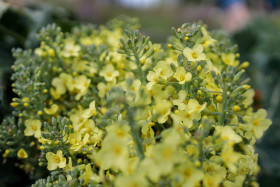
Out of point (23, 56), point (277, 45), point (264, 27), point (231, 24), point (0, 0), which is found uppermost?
point (231, 24)

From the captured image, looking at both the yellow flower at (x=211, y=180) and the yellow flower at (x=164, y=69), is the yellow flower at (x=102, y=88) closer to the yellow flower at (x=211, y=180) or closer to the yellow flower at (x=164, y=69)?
the yellow flower at (x=164, y=69)

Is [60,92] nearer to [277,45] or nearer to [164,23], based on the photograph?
[277,45]

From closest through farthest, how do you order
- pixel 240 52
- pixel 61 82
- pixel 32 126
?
pixel 32 126, pixel 61 82, pixel 240 52

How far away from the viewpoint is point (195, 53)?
800mm

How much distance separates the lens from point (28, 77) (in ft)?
3.02

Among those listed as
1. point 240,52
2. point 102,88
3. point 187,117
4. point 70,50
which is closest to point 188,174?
point 187,117

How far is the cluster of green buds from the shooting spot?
0.58 m

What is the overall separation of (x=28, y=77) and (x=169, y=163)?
635 millimetres

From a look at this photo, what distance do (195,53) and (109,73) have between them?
1.06ft

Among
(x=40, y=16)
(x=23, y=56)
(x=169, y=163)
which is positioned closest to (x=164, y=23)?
(x=40, y=16)

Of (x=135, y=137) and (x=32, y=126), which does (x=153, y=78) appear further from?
(x=32, y=126)

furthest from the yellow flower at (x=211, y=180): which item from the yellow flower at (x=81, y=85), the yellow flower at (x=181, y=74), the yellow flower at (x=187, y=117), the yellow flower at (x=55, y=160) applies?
the yellow flower at (x=81, y=85)

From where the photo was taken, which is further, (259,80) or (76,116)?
(259,80)

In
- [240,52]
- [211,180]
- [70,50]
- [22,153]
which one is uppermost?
[240,52]
